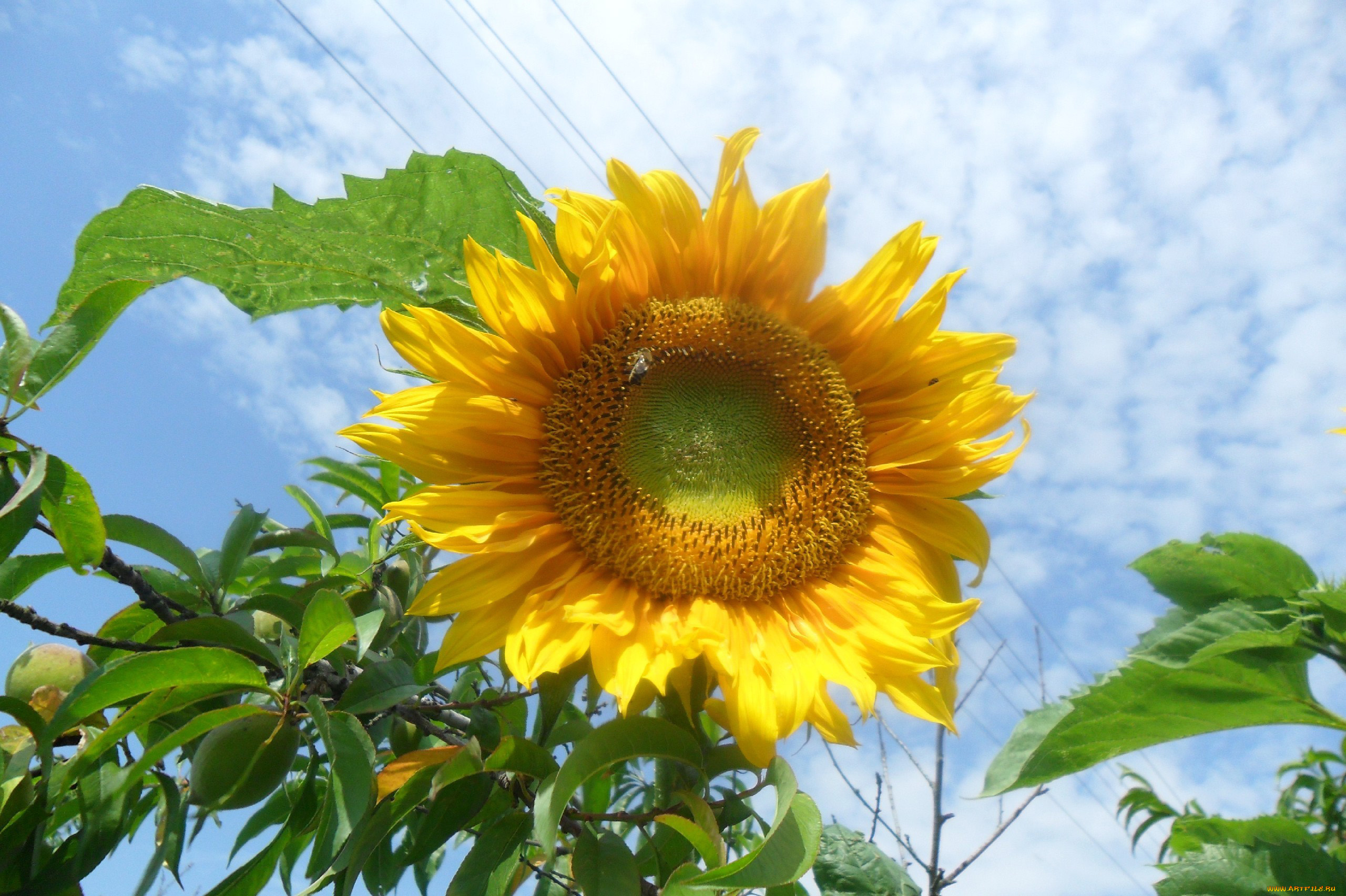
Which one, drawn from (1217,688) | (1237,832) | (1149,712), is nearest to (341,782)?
(1149,712)

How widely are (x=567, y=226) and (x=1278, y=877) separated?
1644mm

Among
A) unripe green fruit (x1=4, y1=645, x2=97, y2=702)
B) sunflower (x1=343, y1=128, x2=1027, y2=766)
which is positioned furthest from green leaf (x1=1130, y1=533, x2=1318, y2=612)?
unripe green fruit (x1=4, y1=645, x2=97, y2=702)

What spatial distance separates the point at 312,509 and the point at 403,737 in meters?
0.63

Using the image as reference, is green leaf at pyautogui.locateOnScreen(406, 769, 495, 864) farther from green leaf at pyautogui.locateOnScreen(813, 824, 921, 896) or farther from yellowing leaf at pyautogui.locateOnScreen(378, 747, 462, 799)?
green leaf at pyautogui.locateOnScreen(813, 824, 921, 896)

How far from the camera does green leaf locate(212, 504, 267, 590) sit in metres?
1.52

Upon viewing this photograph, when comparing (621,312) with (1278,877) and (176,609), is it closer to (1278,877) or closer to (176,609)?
(176,609)

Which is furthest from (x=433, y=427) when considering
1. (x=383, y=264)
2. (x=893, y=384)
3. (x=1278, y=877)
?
(x=1278, y=877)

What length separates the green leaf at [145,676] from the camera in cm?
106

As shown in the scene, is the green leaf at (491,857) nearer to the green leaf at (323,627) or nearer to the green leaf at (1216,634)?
the green leaf at (323,627)

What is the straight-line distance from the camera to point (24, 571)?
4.61 feet

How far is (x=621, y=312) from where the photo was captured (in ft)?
5.57

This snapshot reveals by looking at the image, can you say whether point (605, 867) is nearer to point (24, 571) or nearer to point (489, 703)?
point (489, 703)

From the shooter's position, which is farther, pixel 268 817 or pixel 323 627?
pixel 268 817

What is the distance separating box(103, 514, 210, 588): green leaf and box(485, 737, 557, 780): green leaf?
68 cm
